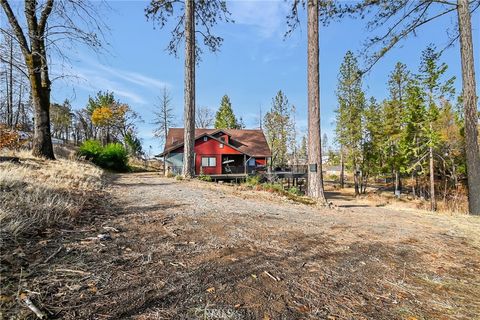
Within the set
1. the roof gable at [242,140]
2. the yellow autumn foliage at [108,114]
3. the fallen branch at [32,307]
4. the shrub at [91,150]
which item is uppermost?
the yellow autumn foliage at [108,114]

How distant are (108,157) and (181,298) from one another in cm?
2218

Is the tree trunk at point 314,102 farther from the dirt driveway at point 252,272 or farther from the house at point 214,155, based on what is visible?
the house at point 214,155

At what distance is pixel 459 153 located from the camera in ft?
69.2

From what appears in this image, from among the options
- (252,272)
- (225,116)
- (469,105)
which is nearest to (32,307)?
(252,272)

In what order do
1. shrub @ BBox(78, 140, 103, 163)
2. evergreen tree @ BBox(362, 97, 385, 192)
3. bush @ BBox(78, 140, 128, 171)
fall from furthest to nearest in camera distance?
evergreen tree @ BBox(362, 97, 385, 192) → bush @ BBox(78, 140, 128, 171) → shrub @ BBox(78, 140, 103, 163)

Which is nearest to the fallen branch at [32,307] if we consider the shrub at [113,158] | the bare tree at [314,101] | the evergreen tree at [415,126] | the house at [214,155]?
the bare tree at [314,101]

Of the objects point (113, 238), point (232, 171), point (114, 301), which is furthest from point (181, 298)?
point (232, 171)

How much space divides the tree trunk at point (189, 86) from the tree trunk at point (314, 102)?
4256 mm

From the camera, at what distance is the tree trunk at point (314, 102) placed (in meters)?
6.96

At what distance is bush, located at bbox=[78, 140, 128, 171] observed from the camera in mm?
18989

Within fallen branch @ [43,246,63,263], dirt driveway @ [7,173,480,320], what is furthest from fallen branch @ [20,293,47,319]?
fallen branch @ [43,246,63,263]

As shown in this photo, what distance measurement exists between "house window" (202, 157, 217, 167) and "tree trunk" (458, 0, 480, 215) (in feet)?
72.4

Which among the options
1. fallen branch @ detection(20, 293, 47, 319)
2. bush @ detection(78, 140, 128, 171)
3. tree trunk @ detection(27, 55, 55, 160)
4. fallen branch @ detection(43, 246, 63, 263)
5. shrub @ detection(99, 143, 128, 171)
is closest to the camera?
fallen branch @ detection(20, 293, 47, 319)

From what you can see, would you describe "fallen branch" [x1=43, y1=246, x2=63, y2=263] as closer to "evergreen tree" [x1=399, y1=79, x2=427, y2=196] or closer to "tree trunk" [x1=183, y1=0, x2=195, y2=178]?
"tree trunk" [x1=183, y1=0, x2=195, y2=178]
